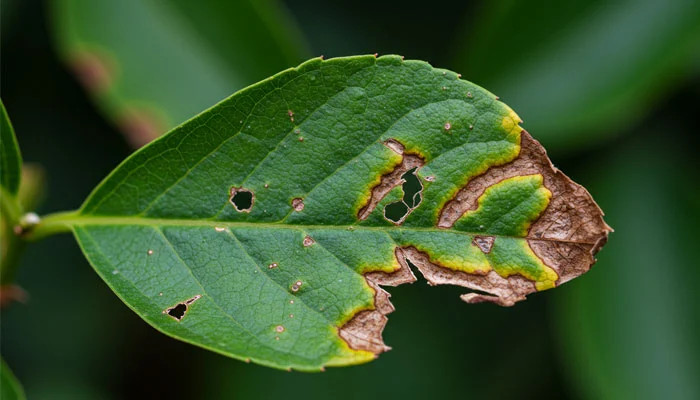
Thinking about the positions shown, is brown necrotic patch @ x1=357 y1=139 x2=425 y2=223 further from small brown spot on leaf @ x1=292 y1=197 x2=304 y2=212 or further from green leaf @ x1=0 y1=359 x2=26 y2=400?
green leaf @ x1=0 y1=359 x2=26 y2=400

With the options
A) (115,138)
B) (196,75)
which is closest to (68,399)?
(115,138)

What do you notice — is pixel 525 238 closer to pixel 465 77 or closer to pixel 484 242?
pixel 484 242

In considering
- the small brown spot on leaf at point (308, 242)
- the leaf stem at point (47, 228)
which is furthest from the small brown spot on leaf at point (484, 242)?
the leaf stem at point (47, 228)

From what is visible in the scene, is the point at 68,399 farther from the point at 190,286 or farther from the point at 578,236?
the point at 578,236

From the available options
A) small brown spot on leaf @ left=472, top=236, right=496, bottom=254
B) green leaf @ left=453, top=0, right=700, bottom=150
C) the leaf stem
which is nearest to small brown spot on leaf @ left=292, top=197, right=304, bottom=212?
small brown spot on leaf @ left=472, top=236, right=496, bottom=254

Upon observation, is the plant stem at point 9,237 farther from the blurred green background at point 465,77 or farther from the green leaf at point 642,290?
the green leaf at point 642,290

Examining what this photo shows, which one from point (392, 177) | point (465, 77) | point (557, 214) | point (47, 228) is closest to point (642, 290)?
point (465, 77)
